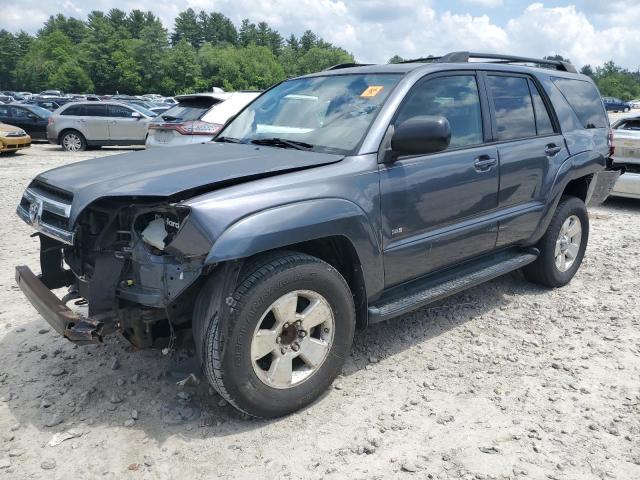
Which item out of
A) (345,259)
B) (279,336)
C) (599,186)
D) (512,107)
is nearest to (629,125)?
(599,186)

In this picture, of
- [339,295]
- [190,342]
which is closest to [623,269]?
[339,295]

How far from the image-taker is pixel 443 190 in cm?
359

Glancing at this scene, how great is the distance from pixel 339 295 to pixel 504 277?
2.83 meters

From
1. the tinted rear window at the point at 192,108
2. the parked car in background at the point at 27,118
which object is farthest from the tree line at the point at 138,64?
the tinted rear window at the point at 192,108

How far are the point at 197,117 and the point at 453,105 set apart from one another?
6051 millimetres

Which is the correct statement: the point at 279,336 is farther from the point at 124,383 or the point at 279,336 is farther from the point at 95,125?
the point at 95,125

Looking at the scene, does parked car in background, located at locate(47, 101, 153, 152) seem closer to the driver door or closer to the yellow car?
the yellow car

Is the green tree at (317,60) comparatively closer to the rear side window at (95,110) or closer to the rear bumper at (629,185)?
the rear side window at (95,110)

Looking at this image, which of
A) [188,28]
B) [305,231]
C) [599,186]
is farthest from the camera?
[188,28]

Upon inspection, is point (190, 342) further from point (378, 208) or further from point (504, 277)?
point (504, 277)

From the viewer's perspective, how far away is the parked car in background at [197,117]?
8766 mm

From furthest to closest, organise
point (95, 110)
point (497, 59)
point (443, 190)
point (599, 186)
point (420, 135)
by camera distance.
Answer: point (95, 110), point (599, 186), point (497, 59), point (443, 190), point (420, 135)

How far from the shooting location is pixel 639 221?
311 inches

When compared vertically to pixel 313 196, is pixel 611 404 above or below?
below
